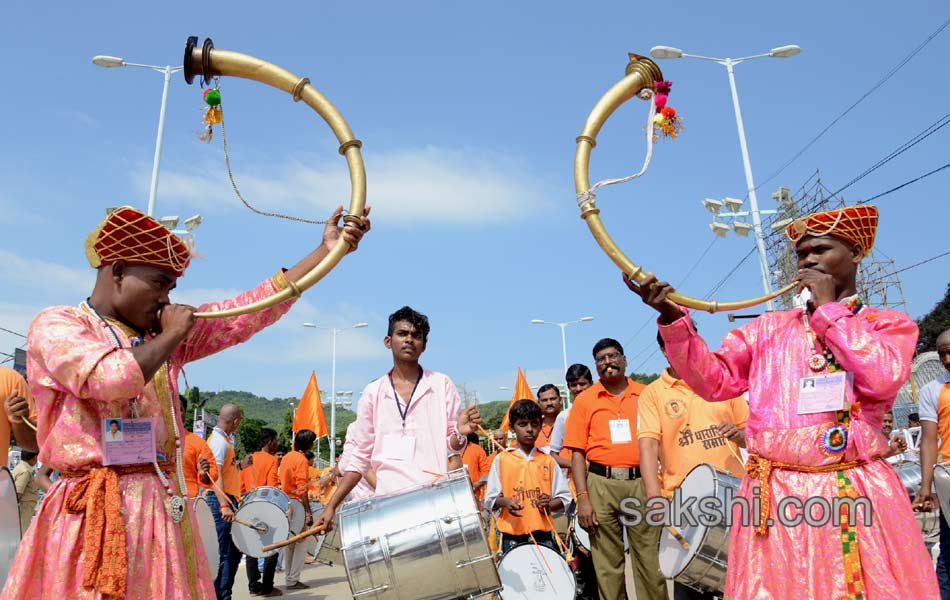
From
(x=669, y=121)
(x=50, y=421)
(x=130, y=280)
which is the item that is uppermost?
(x=669, y=121)

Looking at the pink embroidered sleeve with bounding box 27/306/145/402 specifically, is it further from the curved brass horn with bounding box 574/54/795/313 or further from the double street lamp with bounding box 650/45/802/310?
the double street lamp with bounding box 650/45/802/310

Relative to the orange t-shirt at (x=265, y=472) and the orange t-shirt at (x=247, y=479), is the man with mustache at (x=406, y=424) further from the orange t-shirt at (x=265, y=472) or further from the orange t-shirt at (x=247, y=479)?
the orange t-shirt at (x=247, y=479)

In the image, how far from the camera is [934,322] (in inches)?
2025

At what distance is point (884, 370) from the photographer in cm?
338

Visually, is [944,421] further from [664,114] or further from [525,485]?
[664,114]

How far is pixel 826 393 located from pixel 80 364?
2.94 meters

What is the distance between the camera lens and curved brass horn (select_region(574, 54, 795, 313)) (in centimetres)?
365

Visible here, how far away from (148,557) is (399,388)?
2942 millimetres

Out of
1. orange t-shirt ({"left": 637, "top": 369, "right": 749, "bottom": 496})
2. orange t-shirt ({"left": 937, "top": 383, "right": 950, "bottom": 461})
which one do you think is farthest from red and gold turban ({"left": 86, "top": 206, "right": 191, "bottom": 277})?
orange t-shirt ({"left": 937, "top": 383, "right": 950, "bottom": 461})

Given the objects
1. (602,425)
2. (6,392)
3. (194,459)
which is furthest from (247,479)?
(602,425)

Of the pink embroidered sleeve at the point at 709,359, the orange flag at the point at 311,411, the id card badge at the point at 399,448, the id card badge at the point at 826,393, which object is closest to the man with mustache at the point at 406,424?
the id card badge at the point at 399,448

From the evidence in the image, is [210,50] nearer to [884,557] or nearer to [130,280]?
[130,280]

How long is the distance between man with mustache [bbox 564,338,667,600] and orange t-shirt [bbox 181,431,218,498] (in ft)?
14.0

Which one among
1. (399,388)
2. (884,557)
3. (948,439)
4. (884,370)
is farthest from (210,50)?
(948,439)
